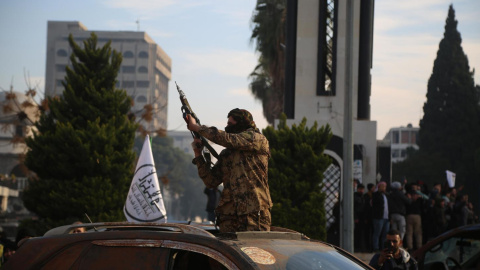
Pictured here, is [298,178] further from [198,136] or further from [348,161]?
[198,136]

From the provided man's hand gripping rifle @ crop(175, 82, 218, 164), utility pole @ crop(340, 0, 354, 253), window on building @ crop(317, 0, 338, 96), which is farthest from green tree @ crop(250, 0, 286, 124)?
man's hand gripping rifle @ crop(175, 82, 218, 164)

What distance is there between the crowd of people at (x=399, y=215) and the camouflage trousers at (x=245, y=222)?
13308 mm

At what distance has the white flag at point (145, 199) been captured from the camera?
14227mm

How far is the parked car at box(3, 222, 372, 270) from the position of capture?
4.78m

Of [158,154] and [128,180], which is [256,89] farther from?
[158,154]

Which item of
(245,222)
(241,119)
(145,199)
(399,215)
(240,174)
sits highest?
(241,119)

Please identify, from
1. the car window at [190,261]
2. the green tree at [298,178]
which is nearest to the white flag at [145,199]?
the green tree at [298,178]

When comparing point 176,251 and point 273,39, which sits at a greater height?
point 273,39

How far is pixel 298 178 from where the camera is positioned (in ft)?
65.7

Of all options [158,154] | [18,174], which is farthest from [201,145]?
[158,154]

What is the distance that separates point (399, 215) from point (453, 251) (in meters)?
Answer: 9.30

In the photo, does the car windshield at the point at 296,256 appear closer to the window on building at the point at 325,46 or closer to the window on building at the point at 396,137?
the window on building at the point at 325,46

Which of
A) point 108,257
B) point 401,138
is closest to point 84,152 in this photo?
point 108,257

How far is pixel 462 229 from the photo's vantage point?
10.9 meters
